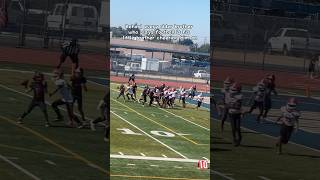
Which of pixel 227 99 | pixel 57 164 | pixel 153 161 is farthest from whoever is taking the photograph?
pixel 153 161

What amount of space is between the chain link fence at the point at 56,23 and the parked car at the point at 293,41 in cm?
152

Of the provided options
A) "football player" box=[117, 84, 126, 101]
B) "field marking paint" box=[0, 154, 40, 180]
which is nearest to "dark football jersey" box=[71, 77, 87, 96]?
"field marking paint" box=[0, 154, 40, 180]

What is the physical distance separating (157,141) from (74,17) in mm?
6382

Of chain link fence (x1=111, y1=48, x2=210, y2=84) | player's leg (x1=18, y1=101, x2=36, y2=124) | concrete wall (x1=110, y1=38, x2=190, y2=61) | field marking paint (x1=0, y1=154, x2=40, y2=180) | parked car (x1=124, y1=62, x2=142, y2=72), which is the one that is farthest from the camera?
parked car (x1=124, y1=62, x2=142, y2=72)

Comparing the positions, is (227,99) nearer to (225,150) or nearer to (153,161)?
(225,150)

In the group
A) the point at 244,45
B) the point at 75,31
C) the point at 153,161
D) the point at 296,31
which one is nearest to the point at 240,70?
the point at 244,45

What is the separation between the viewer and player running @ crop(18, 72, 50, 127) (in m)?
4.26

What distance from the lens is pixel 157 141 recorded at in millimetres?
10445

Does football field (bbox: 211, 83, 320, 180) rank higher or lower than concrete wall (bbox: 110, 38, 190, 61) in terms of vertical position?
lower

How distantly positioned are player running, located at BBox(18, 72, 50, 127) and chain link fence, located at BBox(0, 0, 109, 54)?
0.28m

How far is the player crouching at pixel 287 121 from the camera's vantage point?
4.71 m

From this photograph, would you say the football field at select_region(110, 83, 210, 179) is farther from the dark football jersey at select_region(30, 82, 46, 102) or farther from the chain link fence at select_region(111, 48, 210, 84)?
the dark football jersey at select_region(30, 82, 46, 102)

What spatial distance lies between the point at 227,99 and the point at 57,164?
160 centimetres

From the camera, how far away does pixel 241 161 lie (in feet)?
15.4
